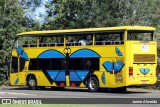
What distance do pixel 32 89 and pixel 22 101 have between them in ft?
53.7

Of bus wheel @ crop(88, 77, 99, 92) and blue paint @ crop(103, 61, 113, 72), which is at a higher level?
blue paint @ crop(103, 61, 113, 72)

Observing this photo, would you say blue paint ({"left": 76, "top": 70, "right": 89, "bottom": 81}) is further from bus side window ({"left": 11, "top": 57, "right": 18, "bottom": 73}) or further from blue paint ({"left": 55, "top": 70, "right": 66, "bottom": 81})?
bus side window ({"left": 11, "top": 57, "right": 18, "bottom": 73})

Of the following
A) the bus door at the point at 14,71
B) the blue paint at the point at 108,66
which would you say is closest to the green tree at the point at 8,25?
the bus door at the point at 14,71

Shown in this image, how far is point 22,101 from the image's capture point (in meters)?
19.2

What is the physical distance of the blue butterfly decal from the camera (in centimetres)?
3067

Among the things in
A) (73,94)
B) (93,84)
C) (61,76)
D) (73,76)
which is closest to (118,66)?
(93,84)

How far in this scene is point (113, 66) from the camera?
31047 mm

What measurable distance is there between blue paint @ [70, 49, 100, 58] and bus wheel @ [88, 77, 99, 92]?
4.48 ft

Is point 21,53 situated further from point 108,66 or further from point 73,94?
point 73,94

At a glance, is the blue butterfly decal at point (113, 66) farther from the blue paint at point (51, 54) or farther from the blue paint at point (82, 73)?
the blue paint at point (51, 54)

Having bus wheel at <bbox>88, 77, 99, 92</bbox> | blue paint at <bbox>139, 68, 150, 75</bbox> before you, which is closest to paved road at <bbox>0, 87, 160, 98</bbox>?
bus wheel at <bbox>88, 77, 99, 92</bbox>

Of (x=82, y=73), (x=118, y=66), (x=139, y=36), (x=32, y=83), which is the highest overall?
(x=139, y=36)

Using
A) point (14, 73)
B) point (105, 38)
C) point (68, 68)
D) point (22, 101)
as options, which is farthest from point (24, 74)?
point (22, 101)

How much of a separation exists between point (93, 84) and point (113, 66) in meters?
1.92
